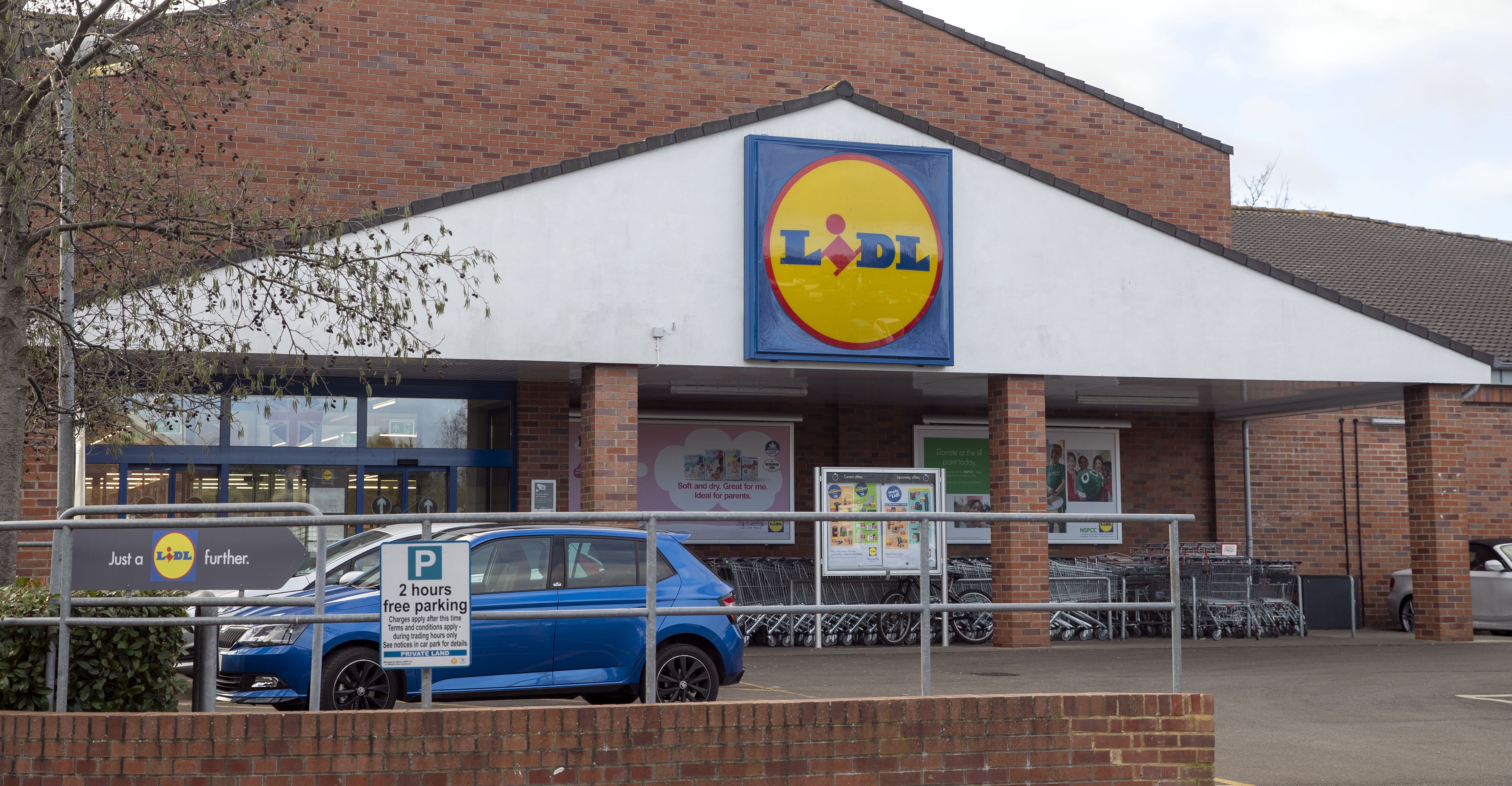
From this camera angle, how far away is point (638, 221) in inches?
601

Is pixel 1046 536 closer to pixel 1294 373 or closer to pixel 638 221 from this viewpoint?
pixel 1294 373

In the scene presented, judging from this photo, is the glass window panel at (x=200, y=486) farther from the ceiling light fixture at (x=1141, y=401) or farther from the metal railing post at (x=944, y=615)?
the ceiling light fixture at (x=1141, y=401)

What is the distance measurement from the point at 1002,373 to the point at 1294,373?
3.72m

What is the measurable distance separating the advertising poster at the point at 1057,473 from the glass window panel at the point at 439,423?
6363 mm

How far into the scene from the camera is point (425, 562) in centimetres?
705

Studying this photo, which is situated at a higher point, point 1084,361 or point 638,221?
point 638,221

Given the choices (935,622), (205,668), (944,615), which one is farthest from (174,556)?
(935,622)

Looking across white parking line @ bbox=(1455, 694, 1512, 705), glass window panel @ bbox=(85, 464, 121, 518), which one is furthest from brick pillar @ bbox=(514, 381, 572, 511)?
white parking line @ bbox=(1455, 694, 1512, 705)

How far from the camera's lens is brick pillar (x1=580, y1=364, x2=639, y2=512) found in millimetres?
15164

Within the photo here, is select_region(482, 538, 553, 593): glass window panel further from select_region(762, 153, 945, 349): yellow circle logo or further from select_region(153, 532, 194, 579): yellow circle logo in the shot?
select_region(762, 153, 945, 349): yellow circle logo

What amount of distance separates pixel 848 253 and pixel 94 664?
10208mm

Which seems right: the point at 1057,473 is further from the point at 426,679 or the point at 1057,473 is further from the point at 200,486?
the point at 426,679

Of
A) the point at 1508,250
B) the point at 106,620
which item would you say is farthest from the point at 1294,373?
the point at 1508,250

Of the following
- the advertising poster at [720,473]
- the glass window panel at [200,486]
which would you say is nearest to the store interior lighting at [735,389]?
the advertising poster at [720,473]
